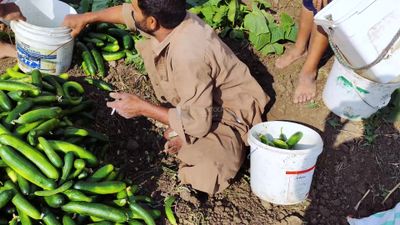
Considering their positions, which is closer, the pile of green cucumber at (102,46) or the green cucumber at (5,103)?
the green cucumber at (5,103)

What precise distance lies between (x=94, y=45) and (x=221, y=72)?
173cm

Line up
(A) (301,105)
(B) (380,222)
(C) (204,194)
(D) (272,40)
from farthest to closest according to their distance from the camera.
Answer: (D) (272,40)
(A) (301,105)
(C) (204,194)
(B) (380,222)

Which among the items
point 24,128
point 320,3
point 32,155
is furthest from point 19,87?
point 320,3

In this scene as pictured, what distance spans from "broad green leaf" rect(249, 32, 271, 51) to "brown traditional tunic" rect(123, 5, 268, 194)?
1184mm

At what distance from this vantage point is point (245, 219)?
4355 millimetres

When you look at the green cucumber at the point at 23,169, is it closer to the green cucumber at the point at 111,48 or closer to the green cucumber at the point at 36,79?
the green cucumber at the point at 36,79

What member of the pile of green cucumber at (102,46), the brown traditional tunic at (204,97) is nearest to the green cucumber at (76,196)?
the brown traditional tunic at (204,97)

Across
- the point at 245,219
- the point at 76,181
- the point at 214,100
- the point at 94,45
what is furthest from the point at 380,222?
the point at 94,45

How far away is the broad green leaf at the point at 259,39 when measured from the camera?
18.7ft

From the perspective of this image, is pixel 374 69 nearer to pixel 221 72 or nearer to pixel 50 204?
pixel 221 72

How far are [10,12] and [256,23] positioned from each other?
251 centimetres

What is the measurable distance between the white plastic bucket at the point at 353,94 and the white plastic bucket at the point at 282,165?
0.78m

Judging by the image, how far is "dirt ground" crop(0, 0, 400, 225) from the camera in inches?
175

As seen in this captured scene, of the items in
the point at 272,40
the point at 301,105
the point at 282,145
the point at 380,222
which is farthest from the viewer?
the point at 272,40
